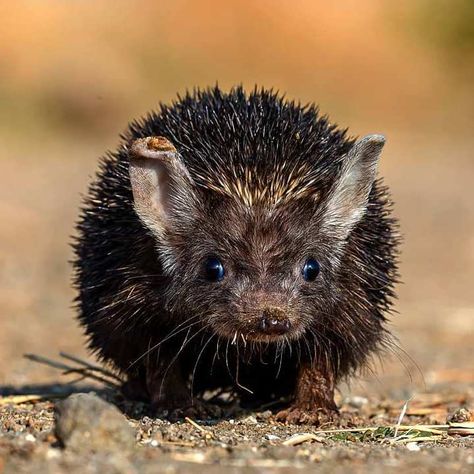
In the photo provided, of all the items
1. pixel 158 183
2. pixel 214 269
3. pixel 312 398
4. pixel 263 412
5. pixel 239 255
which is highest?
pixel 158 183

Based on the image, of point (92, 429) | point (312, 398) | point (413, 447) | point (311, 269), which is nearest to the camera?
point (92, 429)

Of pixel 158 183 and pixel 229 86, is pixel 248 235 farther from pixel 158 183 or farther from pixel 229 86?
pixel 229 86

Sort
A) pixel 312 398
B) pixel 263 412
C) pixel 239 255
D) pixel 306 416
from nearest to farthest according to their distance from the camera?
pixel 239 255 < pixel 306 416 < pixel 312 398 < pixel 263 412

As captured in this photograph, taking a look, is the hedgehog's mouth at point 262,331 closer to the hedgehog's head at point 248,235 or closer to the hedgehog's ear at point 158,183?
the hedgehog's head at point 248,235

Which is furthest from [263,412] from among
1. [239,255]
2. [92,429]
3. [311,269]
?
[92,429]

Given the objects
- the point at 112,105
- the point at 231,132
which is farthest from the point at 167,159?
the point at 112,105

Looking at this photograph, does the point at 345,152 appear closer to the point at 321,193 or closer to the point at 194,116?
the point at 321,193

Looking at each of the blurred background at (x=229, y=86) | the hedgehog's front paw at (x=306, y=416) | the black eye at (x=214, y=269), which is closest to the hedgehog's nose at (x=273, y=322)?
the black eye at (x=214, y=269)

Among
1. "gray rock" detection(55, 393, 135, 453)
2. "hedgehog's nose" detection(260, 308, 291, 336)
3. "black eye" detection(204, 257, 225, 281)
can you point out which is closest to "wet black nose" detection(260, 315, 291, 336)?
"hedgehog's nose" detection(260, 308, 291, 336)

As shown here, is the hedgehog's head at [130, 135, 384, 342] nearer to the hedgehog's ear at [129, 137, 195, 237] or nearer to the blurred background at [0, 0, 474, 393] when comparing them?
the hedgehog's ear at [129, 137, 195, 237]
